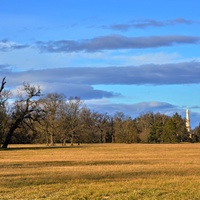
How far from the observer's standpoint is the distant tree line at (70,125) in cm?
7062

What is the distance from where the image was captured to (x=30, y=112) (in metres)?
69.8

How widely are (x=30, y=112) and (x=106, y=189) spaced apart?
57.3 m

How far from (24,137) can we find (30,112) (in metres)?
30.8

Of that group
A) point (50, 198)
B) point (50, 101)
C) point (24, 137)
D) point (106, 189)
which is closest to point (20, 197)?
point (50, 198)

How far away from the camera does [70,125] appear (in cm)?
9375

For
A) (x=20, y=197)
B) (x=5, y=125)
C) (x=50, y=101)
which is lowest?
(x=20, y=197)

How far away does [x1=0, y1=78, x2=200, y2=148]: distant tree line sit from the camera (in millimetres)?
70625

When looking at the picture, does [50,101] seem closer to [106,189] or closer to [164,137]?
[164,137]

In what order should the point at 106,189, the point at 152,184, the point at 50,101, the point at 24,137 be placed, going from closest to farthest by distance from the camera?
the point at 106,189
the point at 152,184
the point at 50,101
the point at 24,137

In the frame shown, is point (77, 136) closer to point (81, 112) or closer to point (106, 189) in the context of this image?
point (81, 112)

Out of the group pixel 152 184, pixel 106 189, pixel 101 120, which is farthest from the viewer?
pixel 101 120

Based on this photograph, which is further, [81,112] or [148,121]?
[148,121]

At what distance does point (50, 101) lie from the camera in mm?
92312

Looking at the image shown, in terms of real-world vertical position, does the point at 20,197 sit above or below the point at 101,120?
below
